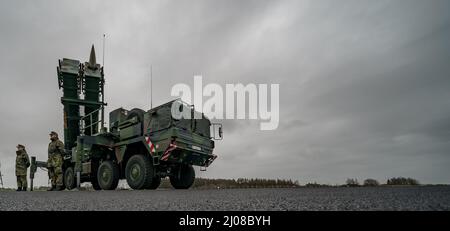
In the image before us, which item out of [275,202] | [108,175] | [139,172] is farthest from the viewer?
[108,175]

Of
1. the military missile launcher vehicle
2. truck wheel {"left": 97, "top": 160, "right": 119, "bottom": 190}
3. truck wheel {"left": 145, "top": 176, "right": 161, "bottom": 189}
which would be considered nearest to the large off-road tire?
the military missile launcher vehicle

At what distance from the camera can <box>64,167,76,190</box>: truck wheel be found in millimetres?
11445

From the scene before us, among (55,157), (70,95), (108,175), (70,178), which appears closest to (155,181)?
(108,175)

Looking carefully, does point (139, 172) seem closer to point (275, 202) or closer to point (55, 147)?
point (55, 147)

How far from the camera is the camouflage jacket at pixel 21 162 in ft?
37.5

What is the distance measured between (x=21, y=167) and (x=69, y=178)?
5.52 ft

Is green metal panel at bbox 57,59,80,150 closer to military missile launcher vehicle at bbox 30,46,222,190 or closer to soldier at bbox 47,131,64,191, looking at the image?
military missile launcher vehicle at bbox 30,46,222,190

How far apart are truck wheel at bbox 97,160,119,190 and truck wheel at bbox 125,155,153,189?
66cm

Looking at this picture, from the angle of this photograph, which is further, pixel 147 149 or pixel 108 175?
pixel 108 175

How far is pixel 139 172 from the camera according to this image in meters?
8.29

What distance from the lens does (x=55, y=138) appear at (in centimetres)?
1051
